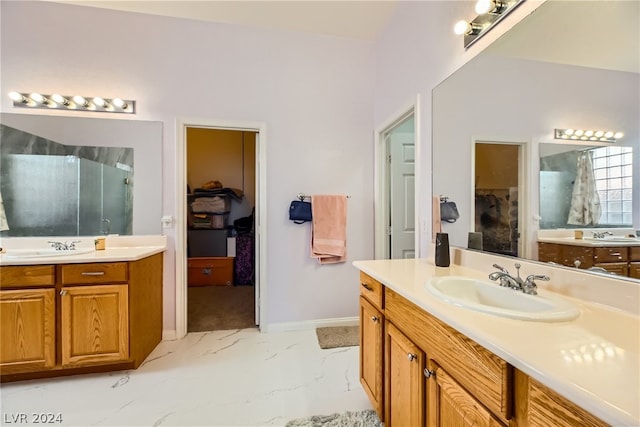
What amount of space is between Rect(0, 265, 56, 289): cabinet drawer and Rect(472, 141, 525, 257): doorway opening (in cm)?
261

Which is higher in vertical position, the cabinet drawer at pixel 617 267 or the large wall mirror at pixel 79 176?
the large wall mirror at pixel 79 176

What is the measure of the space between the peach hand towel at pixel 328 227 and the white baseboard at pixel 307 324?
1.91 feet

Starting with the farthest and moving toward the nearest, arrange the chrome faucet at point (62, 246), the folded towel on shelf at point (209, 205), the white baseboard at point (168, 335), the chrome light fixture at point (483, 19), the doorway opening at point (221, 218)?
the folded towel on shelf at point (209, 205) → the doorway opening at point (221, 218) → the white baseboard at point (168, 335) → the chrome faucet at point (62, 246) → the chrome light fixture at point (483, 19)

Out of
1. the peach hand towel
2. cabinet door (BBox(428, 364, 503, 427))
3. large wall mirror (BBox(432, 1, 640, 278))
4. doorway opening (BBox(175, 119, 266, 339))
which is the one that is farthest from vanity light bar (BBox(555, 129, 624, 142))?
doorway opening (BBox(175, 119, 266, 339))

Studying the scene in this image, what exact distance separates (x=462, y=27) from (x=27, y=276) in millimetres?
2945

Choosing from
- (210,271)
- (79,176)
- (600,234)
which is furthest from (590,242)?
(210,271)

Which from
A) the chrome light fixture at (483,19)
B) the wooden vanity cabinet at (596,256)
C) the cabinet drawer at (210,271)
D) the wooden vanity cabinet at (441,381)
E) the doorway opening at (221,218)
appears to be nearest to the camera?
the wooden vanity cabinet at (441,381)

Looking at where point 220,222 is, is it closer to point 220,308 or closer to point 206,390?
point 220,308

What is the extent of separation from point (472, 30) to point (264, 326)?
2636 mm

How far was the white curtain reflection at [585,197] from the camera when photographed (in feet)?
3.12

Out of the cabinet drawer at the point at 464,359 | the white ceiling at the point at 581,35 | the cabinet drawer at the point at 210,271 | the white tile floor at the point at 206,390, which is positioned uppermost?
the white ceiling at the point at 581,35

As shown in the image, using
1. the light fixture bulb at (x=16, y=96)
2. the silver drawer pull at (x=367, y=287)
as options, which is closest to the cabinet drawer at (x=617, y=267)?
the silver drawer pull at (x=367, y=287)

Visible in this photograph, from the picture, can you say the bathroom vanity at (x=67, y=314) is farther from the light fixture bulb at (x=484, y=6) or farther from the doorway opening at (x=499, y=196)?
the light fixture bulb at (x=484, y=6)

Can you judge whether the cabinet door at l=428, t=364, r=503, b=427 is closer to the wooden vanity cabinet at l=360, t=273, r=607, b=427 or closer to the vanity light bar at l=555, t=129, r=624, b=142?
the wooden vanity cabinet at l=360, t=273, r=607, b=427
